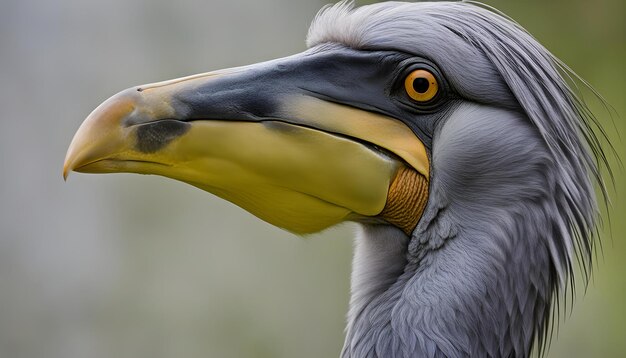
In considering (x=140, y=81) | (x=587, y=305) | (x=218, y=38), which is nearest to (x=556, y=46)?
(x=587, y=305)

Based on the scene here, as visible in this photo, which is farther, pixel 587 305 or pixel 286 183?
pixel 587 305

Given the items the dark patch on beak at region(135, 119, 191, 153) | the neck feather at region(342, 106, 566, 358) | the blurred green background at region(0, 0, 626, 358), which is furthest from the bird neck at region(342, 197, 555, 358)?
the blurred green background at region(0, 0, 626, 358)

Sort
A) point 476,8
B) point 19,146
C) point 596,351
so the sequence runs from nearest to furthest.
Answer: point 476,8 → point 596,351 → point 19,146

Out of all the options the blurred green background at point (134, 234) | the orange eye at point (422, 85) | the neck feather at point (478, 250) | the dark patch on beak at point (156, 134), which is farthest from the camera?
the blurred green background at point (134, 234)

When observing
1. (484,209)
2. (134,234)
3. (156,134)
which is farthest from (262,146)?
(134,234)

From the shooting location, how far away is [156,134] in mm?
2785

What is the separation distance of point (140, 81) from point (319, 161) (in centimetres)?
565

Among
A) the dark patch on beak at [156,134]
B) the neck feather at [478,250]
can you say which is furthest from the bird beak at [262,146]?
the neck feather at [478,250]

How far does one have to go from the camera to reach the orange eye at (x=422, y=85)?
298 centimetres

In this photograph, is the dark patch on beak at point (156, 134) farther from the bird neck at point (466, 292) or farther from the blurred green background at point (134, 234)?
the blurred green background at point (134, 234)

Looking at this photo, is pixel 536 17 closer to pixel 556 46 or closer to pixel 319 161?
pixel 556 46

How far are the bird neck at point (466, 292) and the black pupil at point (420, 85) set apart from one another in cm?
38

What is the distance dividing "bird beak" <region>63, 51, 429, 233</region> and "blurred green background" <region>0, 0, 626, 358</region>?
16.8ft

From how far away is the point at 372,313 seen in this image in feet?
9.98
